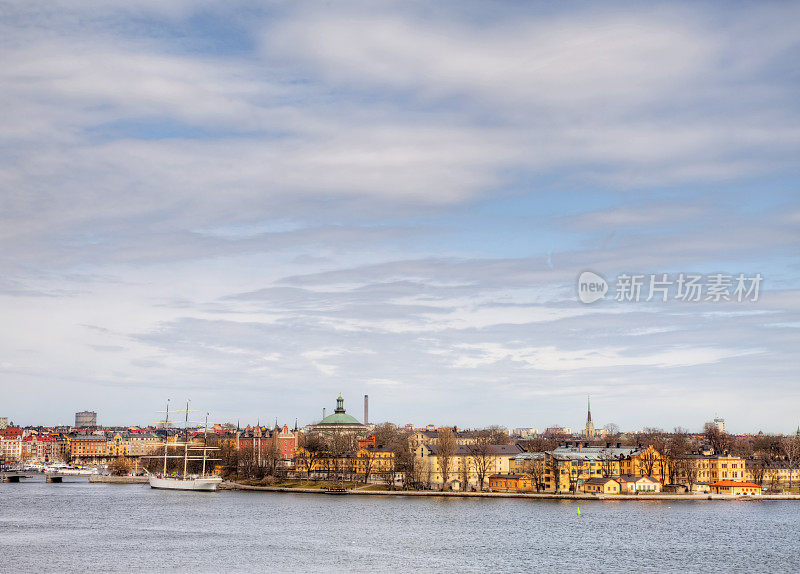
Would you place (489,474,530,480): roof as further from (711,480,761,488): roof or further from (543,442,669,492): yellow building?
(711,480,761,488): roof

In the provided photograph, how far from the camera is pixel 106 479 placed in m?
159

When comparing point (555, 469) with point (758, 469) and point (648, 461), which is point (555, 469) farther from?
point (758, 469)

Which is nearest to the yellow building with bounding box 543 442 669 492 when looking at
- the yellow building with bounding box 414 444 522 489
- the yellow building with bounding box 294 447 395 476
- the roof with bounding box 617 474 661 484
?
the roof with bounding box 617 474 661 484

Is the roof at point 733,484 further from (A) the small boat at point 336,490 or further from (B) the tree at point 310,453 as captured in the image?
(B) the tree at point 310,453

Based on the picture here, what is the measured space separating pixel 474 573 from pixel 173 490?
87736 mm

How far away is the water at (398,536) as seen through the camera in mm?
53969

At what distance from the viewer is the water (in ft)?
177

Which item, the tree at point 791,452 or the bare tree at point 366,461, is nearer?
the bare tree at point 366,461

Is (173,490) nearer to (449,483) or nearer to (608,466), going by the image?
(449,483)

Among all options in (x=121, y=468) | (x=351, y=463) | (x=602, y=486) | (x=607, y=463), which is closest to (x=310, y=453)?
(x=351, y=463)

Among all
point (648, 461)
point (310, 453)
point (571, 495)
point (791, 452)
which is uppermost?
point (791, 452)

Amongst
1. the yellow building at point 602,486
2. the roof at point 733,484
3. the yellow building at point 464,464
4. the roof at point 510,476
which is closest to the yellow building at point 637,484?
the yellow building at point 602,486

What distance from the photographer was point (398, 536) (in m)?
65.8

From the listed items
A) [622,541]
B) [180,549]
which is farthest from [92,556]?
[622,541]
